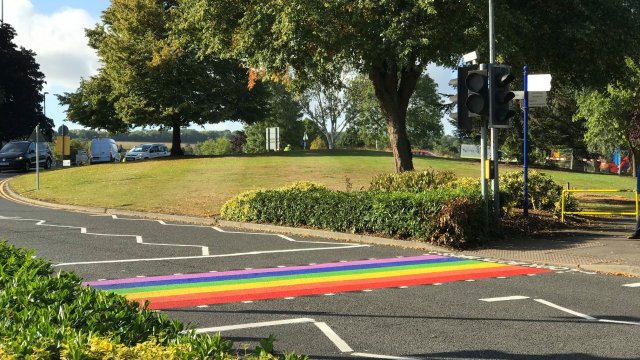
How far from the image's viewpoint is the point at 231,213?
15.9m

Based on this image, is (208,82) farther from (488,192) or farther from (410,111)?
(410,111)

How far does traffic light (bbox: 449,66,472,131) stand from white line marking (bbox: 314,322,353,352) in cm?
696

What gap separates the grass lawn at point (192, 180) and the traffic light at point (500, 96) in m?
8.67

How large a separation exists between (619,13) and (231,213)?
12726 millimetres

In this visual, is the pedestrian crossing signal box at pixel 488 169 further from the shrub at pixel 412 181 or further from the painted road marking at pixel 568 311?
the painted road marking at pixel 568 311

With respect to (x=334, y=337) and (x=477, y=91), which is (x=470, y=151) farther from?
(x=334, y=337)

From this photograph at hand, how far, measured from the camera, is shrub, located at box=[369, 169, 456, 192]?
52.7ft

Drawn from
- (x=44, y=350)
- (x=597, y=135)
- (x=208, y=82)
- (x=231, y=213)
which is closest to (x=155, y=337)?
(x=44, y=350)

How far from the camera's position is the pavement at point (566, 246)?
9645 millimetres

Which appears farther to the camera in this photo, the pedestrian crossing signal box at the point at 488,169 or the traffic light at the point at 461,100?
the pedestrian crossing signal box at the point at 488,169

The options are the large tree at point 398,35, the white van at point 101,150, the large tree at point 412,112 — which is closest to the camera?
the large tree at point 398,35

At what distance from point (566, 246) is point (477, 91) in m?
3.51

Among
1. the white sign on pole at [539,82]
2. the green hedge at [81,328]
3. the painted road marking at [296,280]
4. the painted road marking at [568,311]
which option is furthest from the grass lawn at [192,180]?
the green hedge at [81,328]

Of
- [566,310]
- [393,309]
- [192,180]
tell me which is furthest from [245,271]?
[192,180]
